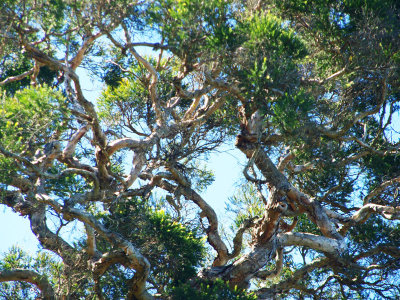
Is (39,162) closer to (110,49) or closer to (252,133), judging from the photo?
(252,133)

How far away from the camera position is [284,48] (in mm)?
7977

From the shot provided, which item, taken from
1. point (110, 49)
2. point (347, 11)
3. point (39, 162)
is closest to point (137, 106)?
point (110, 49)

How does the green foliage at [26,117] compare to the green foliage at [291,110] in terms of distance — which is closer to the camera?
the green foliage at [26,117]

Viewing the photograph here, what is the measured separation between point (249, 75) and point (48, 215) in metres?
4.54

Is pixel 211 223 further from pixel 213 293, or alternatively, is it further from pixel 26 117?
pixel 26 117

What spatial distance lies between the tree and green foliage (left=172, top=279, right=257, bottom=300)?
0.03 m

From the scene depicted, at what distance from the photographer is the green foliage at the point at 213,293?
25.8 feet

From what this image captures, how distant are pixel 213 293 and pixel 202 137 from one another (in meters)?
3.54

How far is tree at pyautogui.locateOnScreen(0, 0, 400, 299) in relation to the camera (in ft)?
25.4

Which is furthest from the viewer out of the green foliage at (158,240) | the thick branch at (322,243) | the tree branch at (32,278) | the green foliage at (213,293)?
the green foliage at (158,240)

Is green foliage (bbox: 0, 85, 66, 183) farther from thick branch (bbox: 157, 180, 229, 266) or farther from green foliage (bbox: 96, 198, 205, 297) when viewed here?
thick branch (bbox: 157, 180, 229, 266)

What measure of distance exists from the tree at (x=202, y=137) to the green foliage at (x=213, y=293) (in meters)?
0.03

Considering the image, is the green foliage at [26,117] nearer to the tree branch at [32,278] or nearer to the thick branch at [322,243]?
the tree branch at [32,278]

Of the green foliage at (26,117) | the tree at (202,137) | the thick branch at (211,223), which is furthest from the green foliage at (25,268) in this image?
the thick branch at (211,223)
